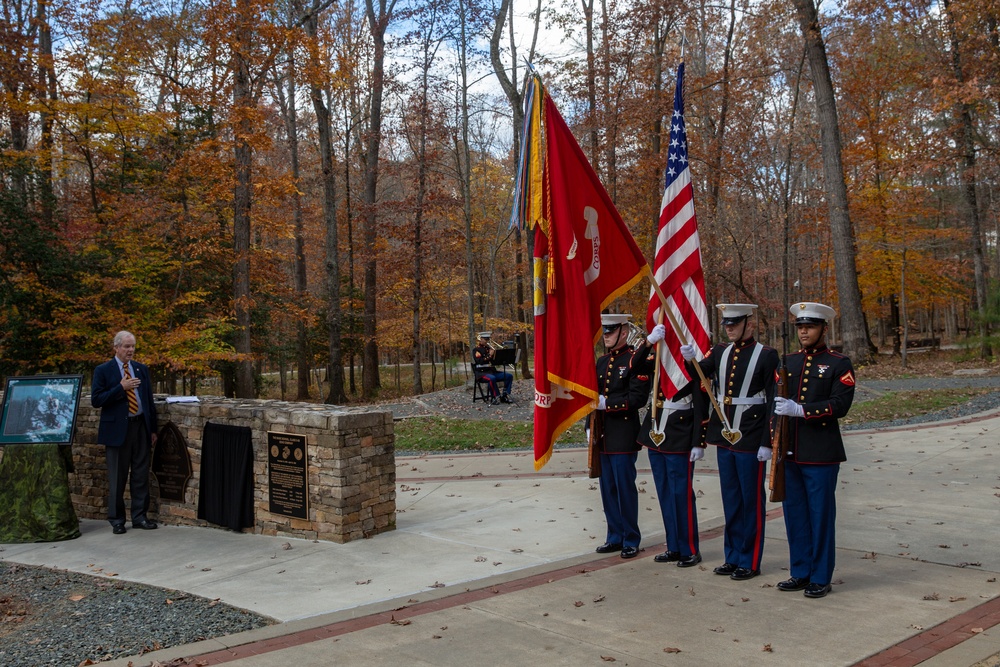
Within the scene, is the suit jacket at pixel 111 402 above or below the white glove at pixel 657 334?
below

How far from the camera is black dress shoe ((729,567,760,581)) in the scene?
588 centimetres

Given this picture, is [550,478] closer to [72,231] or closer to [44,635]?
[44,635]

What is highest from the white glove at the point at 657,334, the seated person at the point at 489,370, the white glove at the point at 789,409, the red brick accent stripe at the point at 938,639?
the white glove at the point at 657,334

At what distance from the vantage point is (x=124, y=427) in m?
8.36

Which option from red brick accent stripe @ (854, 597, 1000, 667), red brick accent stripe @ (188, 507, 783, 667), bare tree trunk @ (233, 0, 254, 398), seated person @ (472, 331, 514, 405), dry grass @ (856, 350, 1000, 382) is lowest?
red brick accent stripe @ (188, 507, 783, 667)

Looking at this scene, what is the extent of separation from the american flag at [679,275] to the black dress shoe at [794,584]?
1.56 meters

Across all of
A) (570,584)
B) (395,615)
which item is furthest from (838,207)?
(395,615)

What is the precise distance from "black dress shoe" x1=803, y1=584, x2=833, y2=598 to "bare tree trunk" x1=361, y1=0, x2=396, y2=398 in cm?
2206

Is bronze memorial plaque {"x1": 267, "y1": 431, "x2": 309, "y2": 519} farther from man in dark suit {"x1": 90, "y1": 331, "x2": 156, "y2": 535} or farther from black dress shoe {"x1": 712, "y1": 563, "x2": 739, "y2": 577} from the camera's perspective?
black dress shoe {"x1": 712, "y1": 563, "x2": 739, "y2": 577}

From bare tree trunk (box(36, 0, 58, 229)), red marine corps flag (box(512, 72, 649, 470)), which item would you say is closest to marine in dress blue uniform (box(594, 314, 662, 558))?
red marine corps flag (box(512, 72, 649, 470))

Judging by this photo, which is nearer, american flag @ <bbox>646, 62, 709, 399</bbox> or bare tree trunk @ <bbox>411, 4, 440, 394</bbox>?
american flag @ <bbox>646, 62, 709, 399</bbox>

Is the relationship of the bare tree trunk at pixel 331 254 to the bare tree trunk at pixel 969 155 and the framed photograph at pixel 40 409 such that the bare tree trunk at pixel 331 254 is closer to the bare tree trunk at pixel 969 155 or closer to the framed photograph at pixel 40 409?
the framed photograph at pixel 40 409

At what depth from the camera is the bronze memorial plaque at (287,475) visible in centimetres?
750

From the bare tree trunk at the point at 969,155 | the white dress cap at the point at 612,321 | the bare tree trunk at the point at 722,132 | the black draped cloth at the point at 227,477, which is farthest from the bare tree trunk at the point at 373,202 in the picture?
the white dress cap at the point at 612,321
